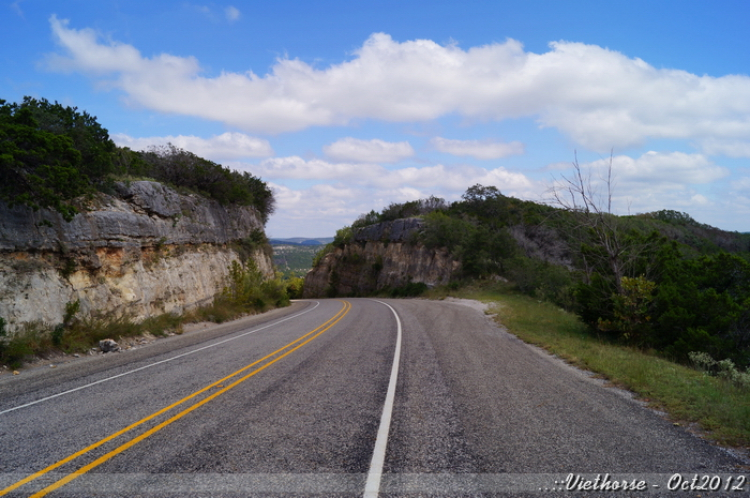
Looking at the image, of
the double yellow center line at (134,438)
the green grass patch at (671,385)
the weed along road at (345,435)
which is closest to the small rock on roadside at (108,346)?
the weed along road at (345,435)

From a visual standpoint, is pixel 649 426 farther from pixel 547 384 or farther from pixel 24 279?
pixel 24 279

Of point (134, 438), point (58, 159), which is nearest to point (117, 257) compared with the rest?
point (58, 159)

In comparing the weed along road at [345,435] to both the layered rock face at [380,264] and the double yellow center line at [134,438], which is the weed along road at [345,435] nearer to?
the double yellow center line at [134,438]

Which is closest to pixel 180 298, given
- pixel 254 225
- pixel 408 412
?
pixel 254 225

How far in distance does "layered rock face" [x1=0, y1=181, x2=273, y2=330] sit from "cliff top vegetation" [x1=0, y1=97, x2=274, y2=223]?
58cm

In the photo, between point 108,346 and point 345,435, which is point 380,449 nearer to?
point 345,435

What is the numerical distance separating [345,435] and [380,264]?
2079 inches

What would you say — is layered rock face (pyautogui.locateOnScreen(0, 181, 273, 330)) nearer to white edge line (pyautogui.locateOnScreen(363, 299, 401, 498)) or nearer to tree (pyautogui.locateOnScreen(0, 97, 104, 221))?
tree (pyautogui.locateOnScreen(0, 97, 104, 221))

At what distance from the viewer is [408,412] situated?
231 inches

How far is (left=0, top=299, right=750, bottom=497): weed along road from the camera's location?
12.8 feet

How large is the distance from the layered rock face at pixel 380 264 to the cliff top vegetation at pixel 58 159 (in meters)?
31.0

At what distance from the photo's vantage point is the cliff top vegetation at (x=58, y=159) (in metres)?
12.3

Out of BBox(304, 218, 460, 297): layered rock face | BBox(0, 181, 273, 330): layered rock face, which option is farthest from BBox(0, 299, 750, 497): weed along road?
BBox(304, 218, 460, 297): layered rock face

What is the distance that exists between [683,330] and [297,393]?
486 inches
